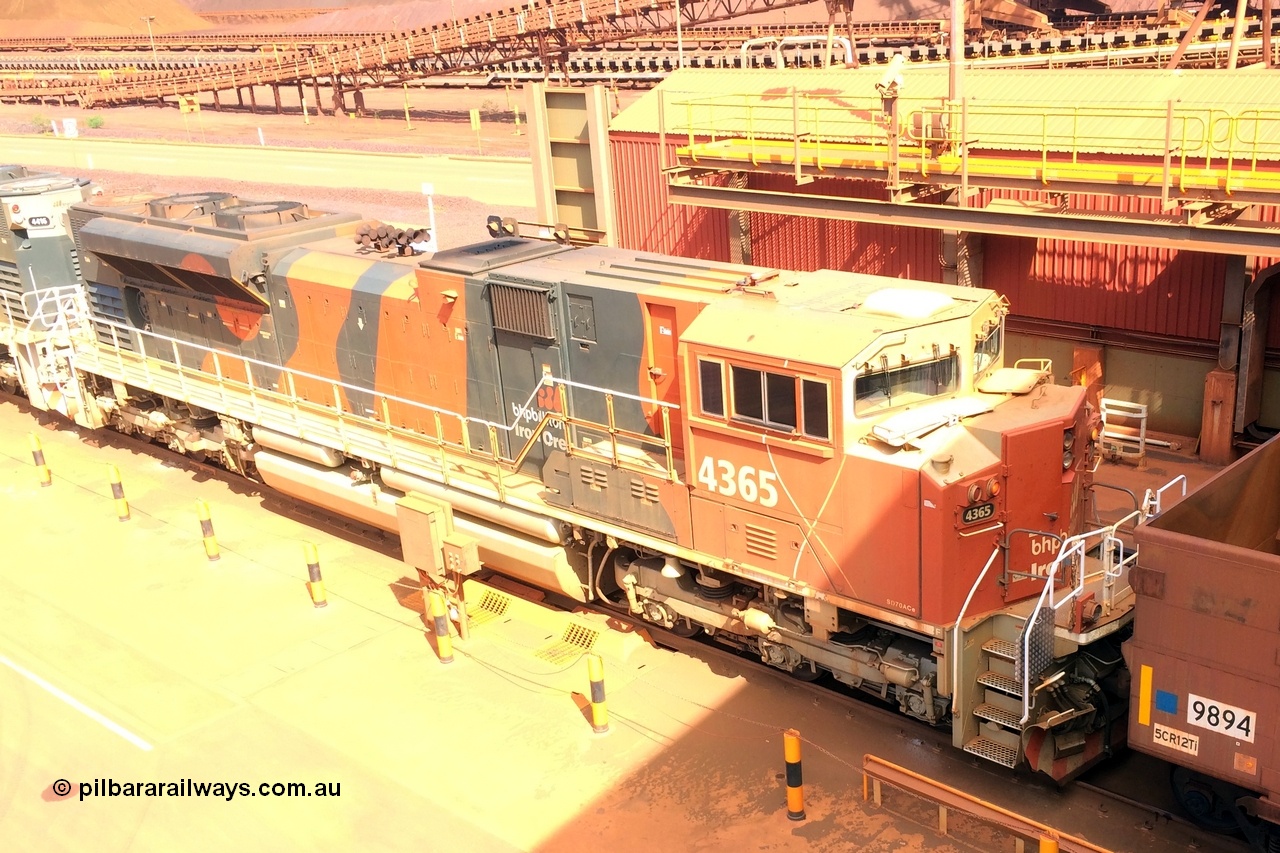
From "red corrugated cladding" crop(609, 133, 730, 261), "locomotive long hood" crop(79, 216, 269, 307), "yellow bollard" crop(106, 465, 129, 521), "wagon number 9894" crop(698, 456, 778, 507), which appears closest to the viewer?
"wagon number 9894" crop(698, 456, 778, 507)

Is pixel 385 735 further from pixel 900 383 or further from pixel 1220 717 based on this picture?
pixel 1220 717

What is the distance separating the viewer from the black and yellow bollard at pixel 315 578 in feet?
45.7

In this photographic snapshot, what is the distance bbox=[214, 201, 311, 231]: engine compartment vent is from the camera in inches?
683

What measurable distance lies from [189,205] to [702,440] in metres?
12.0

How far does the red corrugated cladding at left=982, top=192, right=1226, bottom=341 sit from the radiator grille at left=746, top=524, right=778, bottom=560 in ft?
25.8

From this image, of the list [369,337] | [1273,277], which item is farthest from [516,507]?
[1273,277]

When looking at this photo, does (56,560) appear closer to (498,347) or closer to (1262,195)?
(498,347)

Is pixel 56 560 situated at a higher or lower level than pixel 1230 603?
lower

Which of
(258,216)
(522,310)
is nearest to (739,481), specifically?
(522,310)

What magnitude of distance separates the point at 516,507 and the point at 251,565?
182 inches

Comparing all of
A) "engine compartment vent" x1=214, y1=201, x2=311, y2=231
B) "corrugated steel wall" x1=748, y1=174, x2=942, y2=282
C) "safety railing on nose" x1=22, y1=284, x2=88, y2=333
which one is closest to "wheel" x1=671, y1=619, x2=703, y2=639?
"corrugated steel wall" x1=748, y1=174, x2=942, y2=282

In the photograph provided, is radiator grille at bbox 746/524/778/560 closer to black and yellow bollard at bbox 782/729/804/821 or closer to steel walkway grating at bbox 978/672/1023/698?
black and yellow bollard at bbox 782/729/804/821

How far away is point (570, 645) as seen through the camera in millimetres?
12852

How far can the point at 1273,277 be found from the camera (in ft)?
47.0
